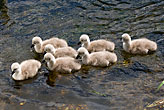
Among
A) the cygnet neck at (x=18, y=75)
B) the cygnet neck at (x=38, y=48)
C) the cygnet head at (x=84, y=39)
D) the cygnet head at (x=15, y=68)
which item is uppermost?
the cygnet head at (x=84, y=39)

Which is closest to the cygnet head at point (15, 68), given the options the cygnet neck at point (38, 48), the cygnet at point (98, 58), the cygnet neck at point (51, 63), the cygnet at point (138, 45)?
the cygnet neck at point (51, 63)

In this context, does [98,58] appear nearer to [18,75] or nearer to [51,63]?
[51,63]

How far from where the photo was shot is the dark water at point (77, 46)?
6.03 metres

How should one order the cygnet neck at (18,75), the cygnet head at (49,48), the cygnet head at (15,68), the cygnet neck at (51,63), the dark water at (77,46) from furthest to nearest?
the cygnet head at (49,48)
the cygnet neck at (51,63)
the cygnet neck at (18,75)
the cygnet head at (15,68)
the dark water at (77,46)

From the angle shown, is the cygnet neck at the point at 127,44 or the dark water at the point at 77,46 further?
the cygnet neck at the point at 127,44

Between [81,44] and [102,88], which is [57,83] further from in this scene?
[81,44]

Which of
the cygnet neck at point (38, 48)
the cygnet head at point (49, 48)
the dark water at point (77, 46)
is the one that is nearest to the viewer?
the dark water at point (77, 46)

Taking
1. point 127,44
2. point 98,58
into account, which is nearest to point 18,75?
point 98,58

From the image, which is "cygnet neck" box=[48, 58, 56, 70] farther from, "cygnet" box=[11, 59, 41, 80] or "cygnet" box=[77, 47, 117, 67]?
"cygnet" box=[77, 47, 117, 67]

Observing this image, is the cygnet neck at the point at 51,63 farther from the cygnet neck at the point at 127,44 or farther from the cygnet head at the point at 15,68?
the cygnet neck at the point at 127,44

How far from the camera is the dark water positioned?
19.8ft

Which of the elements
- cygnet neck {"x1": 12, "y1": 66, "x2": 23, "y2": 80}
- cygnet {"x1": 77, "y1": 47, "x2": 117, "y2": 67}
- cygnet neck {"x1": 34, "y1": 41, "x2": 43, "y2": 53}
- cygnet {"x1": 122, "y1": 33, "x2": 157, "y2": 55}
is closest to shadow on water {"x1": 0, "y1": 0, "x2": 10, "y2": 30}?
cygnet neck {"x1": 34, "y1": 41, "x2": 43, "y2": 53}

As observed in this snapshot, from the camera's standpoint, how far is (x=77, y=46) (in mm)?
8172

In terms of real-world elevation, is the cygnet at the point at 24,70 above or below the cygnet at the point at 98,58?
below
